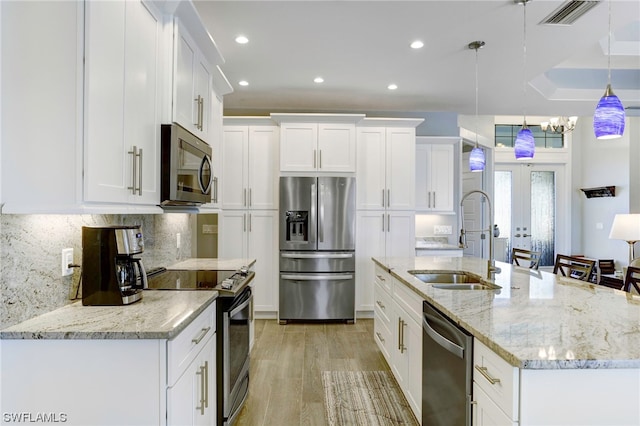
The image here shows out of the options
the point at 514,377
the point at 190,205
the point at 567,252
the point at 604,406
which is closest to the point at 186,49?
the point at 190,205

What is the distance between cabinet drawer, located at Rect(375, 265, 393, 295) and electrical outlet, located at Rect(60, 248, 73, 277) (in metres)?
2.08

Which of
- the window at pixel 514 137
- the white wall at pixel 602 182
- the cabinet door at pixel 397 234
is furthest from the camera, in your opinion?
the window at pixel 514 137

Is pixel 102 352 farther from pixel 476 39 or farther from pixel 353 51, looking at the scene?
pixel 476 39

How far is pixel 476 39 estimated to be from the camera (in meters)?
3.16

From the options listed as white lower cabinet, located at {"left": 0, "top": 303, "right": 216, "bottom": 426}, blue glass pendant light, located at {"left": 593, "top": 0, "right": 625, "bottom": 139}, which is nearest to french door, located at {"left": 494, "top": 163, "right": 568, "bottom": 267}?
blue glass pendant light, located at {"left": 593, "top": 0, "right": 625, "bottom": 139}

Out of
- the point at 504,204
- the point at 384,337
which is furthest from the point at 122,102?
the point at 504,204

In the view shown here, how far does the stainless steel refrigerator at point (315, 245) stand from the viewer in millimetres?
4363

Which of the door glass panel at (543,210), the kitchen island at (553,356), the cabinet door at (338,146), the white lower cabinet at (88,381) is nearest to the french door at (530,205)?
the door glass panel at (543,210)

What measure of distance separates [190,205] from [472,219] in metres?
5.47

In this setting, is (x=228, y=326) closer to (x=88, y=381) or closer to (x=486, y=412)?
(x=88, y=381)

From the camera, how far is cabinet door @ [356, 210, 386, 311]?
4.63m

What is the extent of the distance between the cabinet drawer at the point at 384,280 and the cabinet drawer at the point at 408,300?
0.12m

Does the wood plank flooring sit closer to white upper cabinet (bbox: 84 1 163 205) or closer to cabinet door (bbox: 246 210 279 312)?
cabinet door (bbox: 246 210 279 312)

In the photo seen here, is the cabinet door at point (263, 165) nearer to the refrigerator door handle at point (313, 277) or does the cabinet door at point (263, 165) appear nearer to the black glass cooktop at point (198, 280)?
the refrigerator door handle at point (313, 277)
